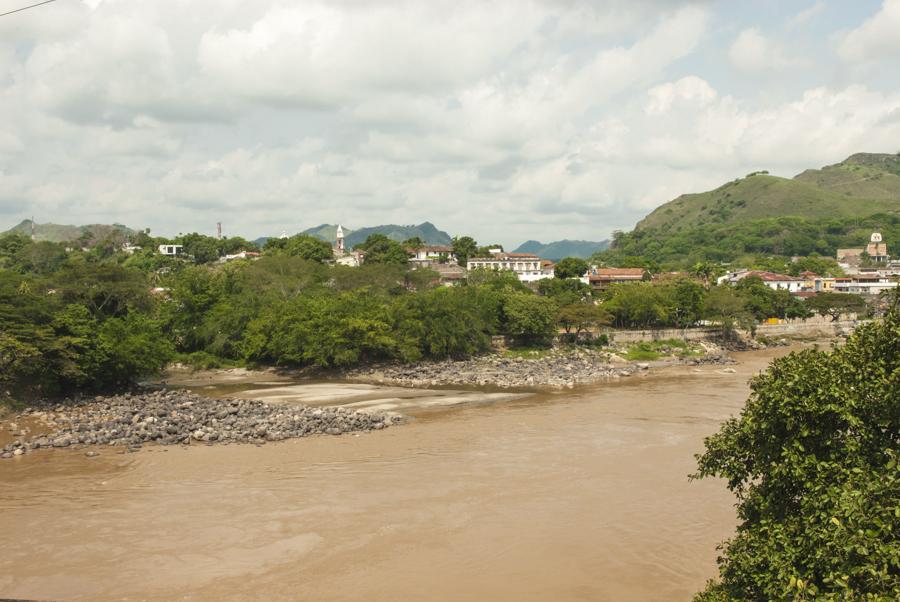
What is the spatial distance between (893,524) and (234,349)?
39702mm

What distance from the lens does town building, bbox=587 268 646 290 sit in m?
83.6

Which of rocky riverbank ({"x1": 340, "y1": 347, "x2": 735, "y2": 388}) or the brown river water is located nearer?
the brown river water

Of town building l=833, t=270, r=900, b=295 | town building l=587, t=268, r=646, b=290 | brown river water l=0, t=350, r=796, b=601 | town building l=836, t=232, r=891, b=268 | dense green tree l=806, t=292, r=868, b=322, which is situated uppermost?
town building l=836, t=232, r=891, b=268

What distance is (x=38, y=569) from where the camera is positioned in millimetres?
13289

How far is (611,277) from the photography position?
280 feet

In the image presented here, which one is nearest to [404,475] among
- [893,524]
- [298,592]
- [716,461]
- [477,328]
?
[298,592]

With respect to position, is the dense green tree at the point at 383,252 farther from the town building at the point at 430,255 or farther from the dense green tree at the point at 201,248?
the dense green tree at the point at 201,248

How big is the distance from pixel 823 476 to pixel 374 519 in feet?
36.1

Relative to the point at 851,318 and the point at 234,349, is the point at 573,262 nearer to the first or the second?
the point at 851,318

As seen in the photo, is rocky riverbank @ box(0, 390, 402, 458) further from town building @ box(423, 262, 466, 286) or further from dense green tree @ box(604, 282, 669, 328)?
town building @ box(423, 262, 466, 286)

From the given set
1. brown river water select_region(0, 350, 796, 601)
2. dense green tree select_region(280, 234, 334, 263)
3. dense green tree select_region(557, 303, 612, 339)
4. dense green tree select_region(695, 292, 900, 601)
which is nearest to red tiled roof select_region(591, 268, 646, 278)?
dense green tree select_region(557, 303, 612, 339)

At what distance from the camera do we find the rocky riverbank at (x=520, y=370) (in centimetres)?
3747

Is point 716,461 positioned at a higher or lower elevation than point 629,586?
higher

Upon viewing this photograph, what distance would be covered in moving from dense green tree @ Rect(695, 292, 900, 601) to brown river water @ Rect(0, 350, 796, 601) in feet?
15.6
